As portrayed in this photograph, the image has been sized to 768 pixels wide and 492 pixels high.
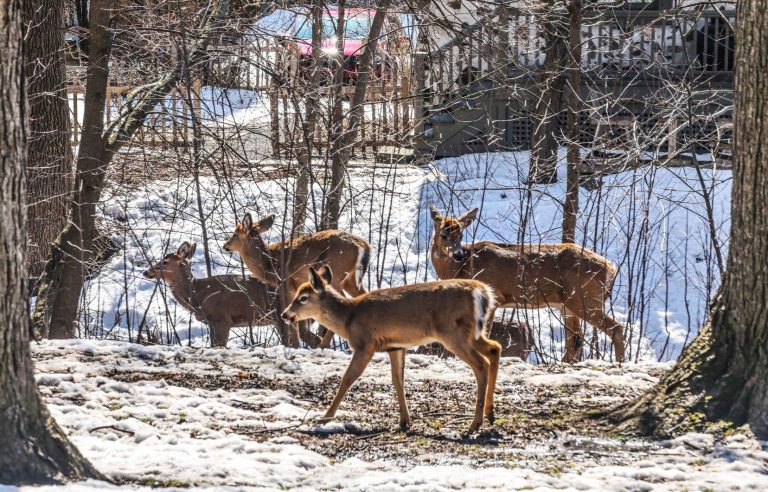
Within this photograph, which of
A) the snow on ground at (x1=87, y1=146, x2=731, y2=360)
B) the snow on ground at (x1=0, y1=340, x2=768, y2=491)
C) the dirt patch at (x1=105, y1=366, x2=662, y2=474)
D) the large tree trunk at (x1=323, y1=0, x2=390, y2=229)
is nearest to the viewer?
the snow on ground at (x1=0, y1=340, x2=768, y2=491)

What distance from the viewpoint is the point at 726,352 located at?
6336mm

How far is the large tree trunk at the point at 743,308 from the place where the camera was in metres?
6.12

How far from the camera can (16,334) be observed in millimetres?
5117

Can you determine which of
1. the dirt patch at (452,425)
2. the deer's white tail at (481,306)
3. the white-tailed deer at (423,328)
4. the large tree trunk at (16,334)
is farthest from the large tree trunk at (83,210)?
the large tree trunk at (16,334)

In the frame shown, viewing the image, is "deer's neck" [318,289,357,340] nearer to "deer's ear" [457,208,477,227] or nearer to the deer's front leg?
the deer's front leg

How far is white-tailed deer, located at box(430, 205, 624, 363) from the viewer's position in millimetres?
12062

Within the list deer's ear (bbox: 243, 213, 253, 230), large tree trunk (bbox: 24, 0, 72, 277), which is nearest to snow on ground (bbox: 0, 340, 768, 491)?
deer's ear (bbox: 243, 213, 253, 230)

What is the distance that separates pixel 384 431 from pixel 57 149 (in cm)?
914

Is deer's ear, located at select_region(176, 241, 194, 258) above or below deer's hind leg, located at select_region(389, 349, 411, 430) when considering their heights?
above

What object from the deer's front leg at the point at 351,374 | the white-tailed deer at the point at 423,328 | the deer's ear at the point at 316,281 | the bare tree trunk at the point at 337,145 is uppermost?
the bare tree trunk at the point at 337,145

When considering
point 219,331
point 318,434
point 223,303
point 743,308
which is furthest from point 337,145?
point 743,308

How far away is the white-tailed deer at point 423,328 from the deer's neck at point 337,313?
0.01 metres

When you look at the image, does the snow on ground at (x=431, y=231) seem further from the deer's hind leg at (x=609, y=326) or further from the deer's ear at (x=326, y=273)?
the deer's ear at (x=326, y=273)

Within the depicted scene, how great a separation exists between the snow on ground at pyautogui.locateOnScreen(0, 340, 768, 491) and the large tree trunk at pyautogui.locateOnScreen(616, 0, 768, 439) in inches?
8.8
